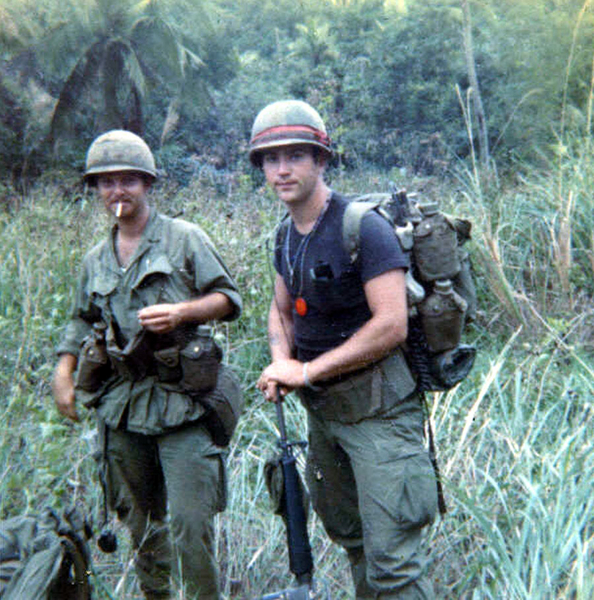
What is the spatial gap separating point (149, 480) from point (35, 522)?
2.09 ft

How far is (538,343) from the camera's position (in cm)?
490

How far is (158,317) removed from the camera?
9.43 feet

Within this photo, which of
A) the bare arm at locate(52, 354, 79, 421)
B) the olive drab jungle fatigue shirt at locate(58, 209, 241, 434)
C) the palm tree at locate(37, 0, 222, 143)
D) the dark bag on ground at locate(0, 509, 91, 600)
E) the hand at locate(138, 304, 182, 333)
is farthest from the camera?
the palm tree at locate(37, 0, 222, 143)

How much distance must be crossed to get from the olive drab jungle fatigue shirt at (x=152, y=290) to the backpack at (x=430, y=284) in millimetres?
751

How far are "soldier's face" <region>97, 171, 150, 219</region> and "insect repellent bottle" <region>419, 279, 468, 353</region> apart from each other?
1.31 meters

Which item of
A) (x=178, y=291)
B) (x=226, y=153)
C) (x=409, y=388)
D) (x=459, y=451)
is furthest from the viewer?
(x=226, y=153)

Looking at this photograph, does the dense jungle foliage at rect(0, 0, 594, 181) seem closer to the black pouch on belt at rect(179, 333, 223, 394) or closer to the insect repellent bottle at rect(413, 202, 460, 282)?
the black pouch on belt at rect(179, 333, 223, 394)

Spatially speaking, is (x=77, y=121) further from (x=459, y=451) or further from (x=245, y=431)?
(x=459, y=451)

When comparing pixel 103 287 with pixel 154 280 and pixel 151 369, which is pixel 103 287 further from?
pixel 151 369

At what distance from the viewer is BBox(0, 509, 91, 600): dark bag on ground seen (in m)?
2.34

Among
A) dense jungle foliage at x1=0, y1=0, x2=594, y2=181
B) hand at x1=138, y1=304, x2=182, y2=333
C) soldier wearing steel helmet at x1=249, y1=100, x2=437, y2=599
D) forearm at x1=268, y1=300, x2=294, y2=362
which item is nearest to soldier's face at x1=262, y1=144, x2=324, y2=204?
soldier wearing steel helmet at x1=249, y1=100, x2=437, y2=599

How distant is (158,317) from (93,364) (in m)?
0.43

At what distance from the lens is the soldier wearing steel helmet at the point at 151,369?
2.96 m

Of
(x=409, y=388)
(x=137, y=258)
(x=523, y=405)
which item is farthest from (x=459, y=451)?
(x=137, y=258)
